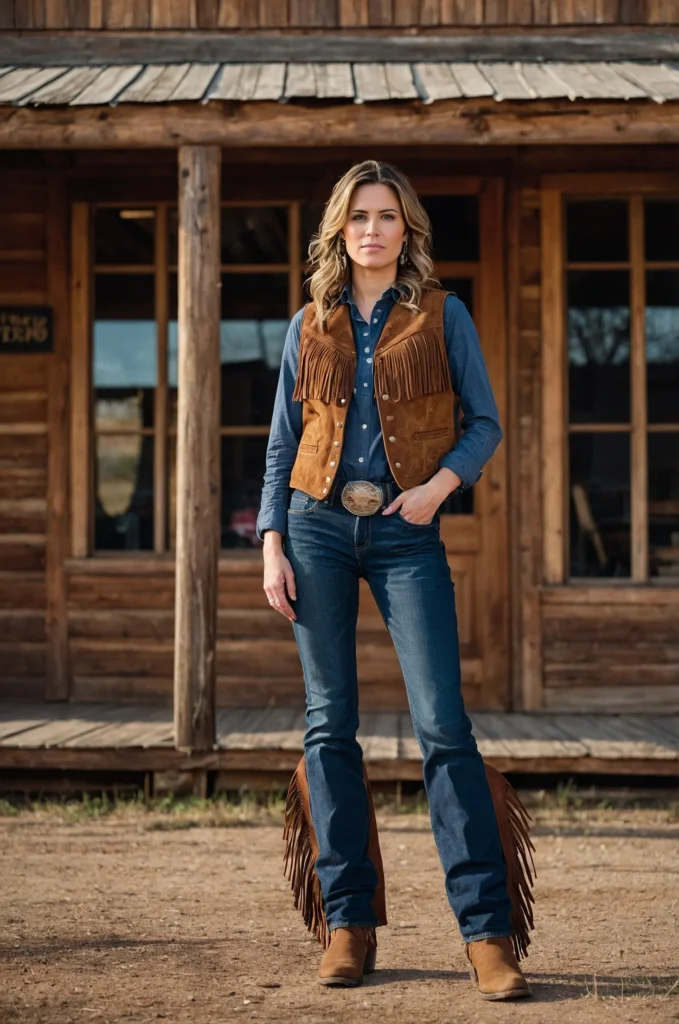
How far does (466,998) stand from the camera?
3.21 m

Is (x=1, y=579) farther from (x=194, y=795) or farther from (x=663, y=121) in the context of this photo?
(x=663, y=121)

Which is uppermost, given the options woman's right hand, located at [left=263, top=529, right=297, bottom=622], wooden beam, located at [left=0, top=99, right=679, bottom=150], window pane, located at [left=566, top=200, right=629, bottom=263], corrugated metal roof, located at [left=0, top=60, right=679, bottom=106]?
corrugated metal roof, located at [left=0, top=60, right=679, bottom=106]

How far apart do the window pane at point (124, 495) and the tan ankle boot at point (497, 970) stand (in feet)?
14.8

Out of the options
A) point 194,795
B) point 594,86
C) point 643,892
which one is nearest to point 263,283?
point 594,86

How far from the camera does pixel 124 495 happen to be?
24.1ft

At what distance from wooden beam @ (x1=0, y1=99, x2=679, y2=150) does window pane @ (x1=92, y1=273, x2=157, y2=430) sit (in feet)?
5.22

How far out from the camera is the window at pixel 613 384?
708 cm

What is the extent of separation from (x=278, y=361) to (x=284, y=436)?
3891 millimetres

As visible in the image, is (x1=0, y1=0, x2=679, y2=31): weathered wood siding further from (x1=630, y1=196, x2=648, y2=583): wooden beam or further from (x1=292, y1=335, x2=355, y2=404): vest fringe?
(x1=292, y1=335, x2=355, y2=404): vest fringe

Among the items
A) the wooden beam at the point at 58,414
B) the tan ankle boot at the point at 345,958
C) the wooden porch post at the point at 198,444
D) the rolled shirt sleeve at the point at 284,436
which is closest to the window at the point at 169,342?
the wooden beam at the point at 58,414

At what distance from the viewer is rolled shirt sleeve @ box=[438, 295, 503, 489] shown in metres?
3.34

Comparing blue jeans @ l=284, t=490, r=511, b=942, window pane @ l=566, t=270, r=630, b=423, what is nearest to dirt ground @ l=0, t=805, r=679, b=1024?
blue jeans @ l=284, t=490, r=511, b=942

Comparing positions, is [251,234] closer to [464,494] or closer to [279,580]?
[464,494]

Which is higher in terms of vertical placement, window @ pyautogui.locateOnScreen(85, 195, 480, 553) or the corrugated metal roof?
the corrugated metal roof
